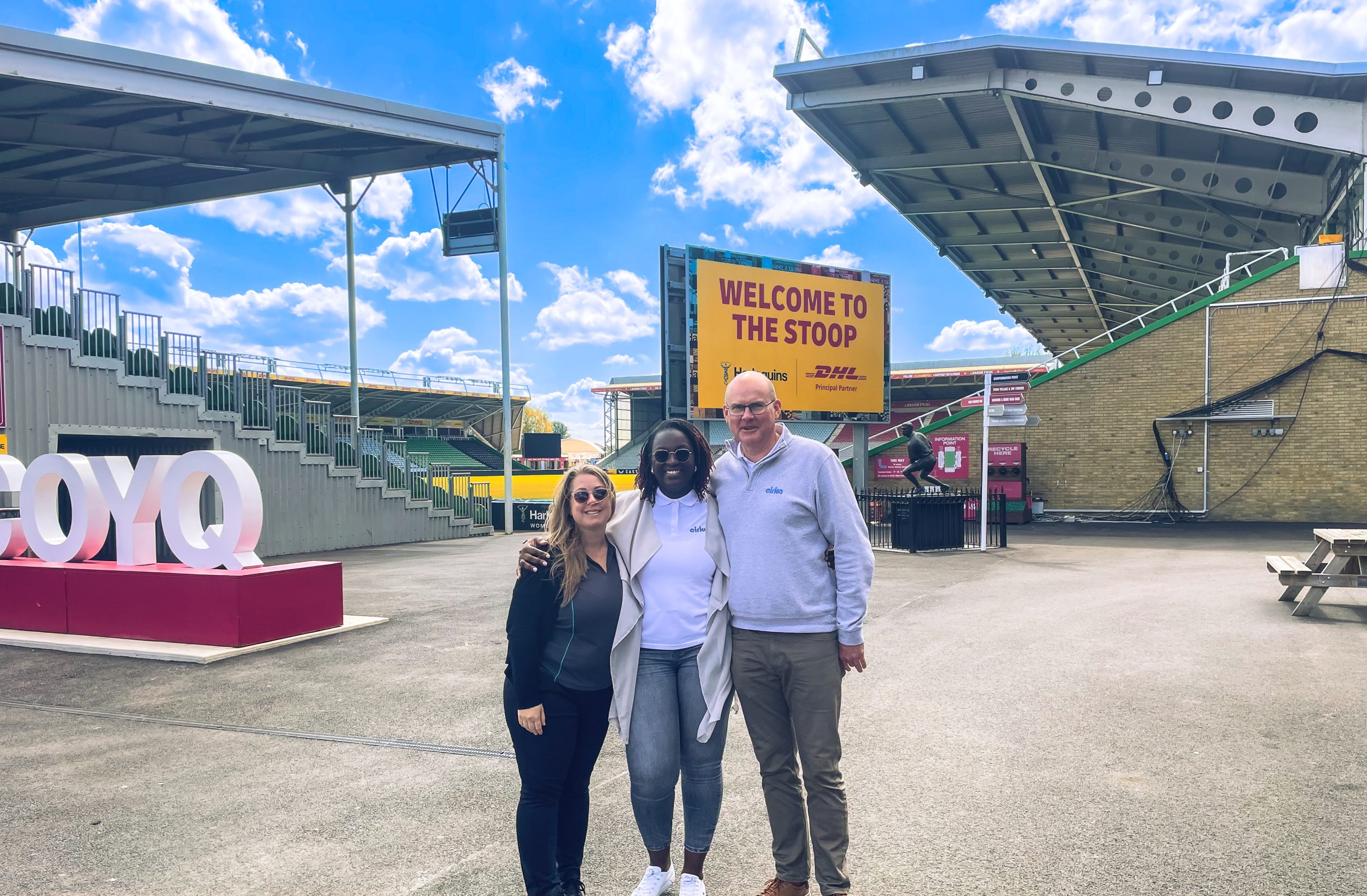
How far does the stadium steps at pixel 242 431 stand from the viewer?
14.9 metres

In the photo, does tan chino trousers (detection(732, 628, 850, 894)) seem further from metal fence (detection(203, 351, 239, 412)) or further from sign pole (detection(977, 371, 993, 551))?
metal fence (detection(203, 351, 239, 412))

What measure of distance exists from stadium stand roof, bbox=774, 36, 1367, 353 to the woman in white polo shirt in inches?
868

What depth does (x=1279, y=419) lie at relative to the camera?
21938mm

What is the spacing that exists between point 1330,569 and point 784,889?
26.9 feet

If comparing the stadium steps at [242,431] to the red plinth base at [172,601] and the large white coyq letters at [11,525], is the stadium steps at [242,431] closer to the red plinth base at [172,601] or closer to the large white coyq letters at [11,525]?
the large white coyq letters at [11,525]

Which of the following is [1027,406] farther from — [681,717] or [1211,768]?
[681,717]

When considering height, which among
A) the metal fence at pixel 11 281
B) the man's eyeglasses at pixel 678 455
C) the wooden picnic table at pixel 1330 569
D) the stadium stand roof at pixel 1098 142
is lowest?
the wooden picnic table at pixel 1330 569

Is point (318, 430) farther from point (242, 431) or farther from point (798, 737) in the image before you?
point (798, 737)

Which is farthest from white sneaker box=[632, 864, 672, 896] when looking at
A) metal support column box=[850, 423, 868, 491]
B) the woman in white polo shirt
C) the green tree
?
the green tree

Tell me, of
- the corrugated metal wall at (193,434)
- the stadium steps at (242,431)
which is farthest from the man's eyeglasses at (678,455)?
the stadium steps at (242,431)

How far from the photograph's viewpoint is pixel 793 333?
955 inches

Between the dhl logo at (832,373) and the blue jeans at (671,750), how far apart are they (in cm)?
2170

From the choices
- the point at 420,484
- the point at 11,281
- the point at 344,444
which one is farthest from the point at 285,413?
the point at 11,281

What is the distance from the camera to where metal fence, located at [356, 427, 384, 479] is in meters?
21.3
